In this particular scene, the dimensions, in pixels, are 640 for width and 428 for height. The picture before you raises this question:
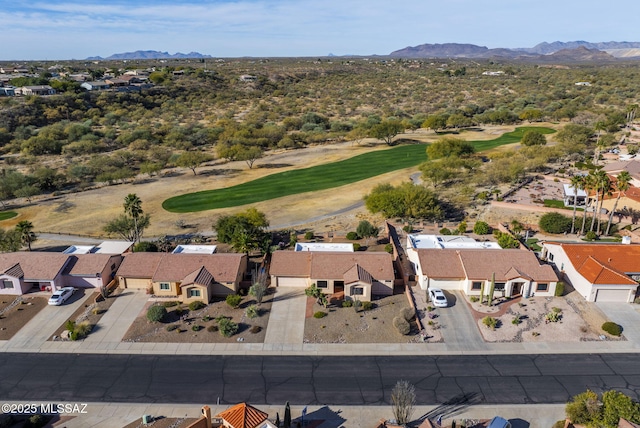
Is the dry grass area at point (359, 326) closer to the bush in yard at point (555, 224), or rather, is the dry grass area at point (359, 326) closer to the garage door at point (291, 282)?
the garage door at point (291, 282)

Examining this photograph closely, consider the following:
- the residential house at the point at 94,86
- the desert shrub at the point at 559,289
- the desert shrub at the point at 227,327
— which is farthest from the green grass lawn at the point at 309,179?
the residential house at the point at 94,86

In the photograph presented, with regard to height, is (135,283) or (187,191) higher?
(187,191)

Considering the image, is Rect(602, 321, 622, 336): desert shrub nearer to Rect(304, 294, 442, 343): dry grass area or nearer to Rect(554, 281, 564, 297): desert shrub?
Rect(554, 281, 564, 297): desert shrub

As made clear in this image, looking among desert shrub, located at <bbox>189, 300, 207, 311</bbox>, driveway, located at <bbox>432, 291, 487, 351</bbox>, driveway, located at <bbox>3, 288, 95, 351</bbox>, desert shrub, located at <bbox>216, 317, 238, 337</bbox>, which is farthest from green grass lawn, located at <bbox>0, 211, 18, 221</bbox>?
driveway, located at <bbox>432, 291, 487, 351</bbox>

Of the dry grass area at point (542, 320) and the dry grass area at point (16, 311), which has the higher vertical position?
the dry grass area at point (542, 320)

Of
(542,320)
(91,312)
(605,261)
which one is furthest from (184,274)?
(605,261)

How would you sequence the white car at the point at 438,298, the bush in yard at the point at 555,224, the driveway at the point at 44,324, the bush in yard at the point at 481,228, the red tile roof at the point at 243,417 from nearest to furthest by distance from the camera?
the red tile roof at the point at 243,417 → the driveway at the point at 44,324 → the white car at the point at 438,298 → the bush in yard at the point at 481,228 → the bush in yard at the point at 555,224

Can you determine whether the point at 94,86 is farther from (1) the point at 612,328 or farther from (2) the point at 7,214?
(1) the point at 612,328
